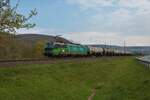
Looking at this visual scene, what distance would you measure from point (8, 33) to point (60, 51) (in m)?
44.0

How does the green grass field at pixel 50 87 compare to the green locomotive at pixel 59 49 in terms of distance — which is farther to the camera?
the green locomotive at pixel 59 49

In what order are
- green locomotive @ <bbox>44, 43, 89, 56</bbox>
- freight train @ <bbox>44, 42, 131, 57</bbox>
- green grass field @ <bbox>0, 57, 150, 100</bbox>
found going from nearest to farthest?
green grass field @ <bbox>0, 57, 150, 100</bbox> < green locomotive @ <bbox>44, 43, 89, 56</bbox> < freight train @ <bbox>44, 42, 131, 57</bbox>

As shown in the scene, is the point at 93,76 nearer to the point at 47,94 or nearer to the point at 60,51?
the point at 47,94

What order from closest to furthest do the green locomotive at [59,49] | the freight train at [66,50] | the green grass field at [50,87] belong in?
the green grass field at [50,87] < the green locomotive at [59,49] < the freight train at [66,50]

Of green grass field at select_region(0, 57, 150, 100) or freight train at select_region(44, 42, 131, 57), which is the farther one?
freight train at select_region(44, 42, 131, 57)

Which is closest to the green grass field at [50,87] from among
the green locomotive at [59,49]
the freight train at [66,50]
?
the green locomotive at [59,49]

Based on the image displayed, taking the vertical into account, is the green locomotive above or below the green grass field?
above

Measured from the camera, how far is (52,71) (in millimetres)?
40250

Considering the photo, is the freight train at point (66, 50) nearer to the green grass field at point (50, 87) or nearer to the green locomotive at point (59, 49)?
the green locomotive at point (59, 49)

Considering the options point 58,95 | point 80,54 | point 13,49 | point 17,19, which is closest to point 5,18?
point 17,19

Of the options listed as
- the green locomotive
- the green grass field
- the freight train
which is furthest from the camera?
the freight train

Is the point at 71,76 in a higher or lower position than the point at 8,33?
lower

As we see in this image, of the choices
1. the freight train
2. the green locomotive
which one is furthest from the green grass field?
the freight train

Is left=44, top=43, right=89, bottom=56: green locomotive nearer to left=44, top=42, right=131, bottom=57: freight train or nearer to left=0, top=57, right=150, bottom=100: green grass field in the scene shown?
left=44, top=42, right=131, bottom=57: freight train
